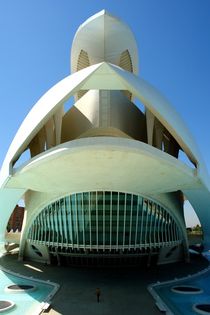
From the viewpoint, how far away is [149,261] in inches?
1015

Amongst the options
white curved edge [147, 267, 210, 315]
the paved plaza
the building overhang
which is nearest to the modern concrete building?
the building overhang

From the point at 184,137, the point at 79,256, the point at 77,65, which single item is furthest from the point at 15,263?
the point at 77,65

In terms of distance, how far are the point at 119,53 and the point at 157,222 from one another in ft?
61.1

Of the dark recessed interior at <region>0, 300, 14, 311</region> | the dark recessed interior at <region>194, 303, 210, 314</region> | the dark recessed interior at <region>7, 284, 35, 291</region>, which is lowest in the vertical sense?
the dark recessed interior at <region>194, 303, 210, 314</region>

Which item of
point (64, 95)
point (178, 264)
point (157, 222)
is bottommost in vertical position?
point (178, 264)

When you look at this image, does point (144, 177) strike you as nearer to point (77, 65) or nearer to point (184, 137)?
point (184, 137)

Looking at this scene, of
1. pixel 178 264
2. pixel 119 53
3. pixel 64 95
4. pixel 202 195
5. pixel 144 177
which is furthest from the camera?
pixel 119 53

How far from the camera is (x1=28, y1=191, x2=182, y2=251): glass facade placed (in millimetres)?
22797

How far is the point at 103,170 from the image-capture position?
17.0m

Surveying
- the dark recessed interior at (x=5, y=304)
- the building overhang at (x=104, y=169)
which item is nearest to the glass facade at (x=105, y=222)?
the building overhang at (x=104, y=169)

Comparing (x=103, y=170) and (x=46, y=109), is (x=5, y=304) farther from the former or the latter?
(x=46, y=109)

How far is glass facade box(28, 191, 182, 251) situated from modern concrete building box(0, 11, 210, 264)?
79mm

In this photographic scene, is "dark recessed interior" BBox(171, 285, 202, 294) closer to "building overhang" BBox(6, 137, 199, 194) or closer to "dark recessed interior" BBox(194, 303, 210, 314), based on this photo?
"dark recessed interior" BBox(194, 303, 210, 314)

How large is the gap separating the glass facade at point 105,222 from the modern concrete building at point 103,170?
79mm
